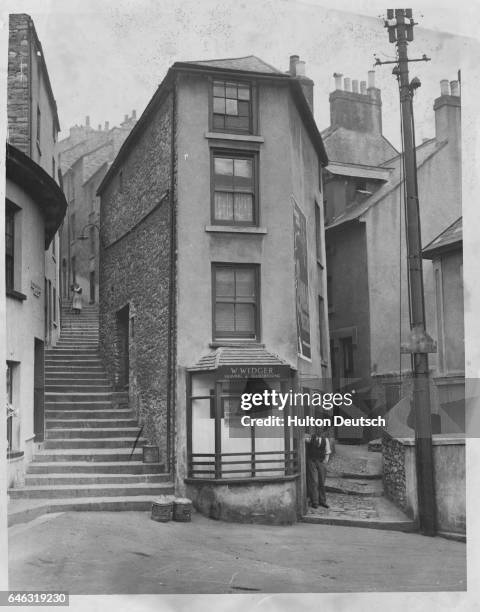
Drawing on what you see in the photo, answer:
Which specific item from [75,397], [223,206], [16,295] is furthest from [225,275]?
[16,295]

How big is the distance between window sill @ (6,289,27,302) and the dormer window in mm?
4147

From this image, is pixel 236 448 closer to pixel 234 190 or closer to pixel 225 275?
pixel 225 275

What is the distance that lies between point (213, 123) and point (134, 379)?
4.51 m

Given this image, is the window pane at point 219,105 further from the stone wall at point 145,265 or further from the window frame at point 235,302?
the window frame at point 235,302

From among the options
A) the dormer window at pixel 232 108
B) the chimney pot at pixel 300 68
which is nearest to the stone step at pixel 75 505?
the dormer window at pixel 232 108

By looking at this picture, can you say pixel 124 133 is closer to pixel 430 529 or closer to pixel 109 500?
pixel 109 500

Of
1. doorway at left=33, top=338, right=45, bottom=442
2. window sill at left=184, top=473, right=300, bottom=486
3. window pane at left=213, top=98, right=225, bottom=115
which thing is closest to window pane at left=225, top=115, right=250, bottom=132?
window pane at left=213, top=98, right=225, bottom=115

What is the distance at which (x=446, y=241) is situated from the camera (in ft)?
38.1

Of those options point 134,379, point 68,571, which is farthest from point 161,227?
point 68,571

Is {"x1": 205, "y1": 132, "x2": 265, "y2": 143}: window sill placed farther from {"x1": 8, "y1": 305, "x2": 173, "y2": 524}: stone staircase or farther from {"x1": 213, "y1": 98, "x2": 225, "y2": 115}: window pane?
{"x1": 8, "y1": 305, "x2": 173, "y2": 524}: stone staircase

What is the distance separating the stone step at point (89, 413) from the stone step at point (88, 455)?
1.89ft

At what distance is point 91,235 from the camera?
1639 centimetres

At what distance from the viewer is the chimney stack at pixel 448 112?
9.63 m

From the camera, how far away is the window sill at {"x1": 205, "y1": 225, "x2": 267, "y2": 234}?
1214cm
